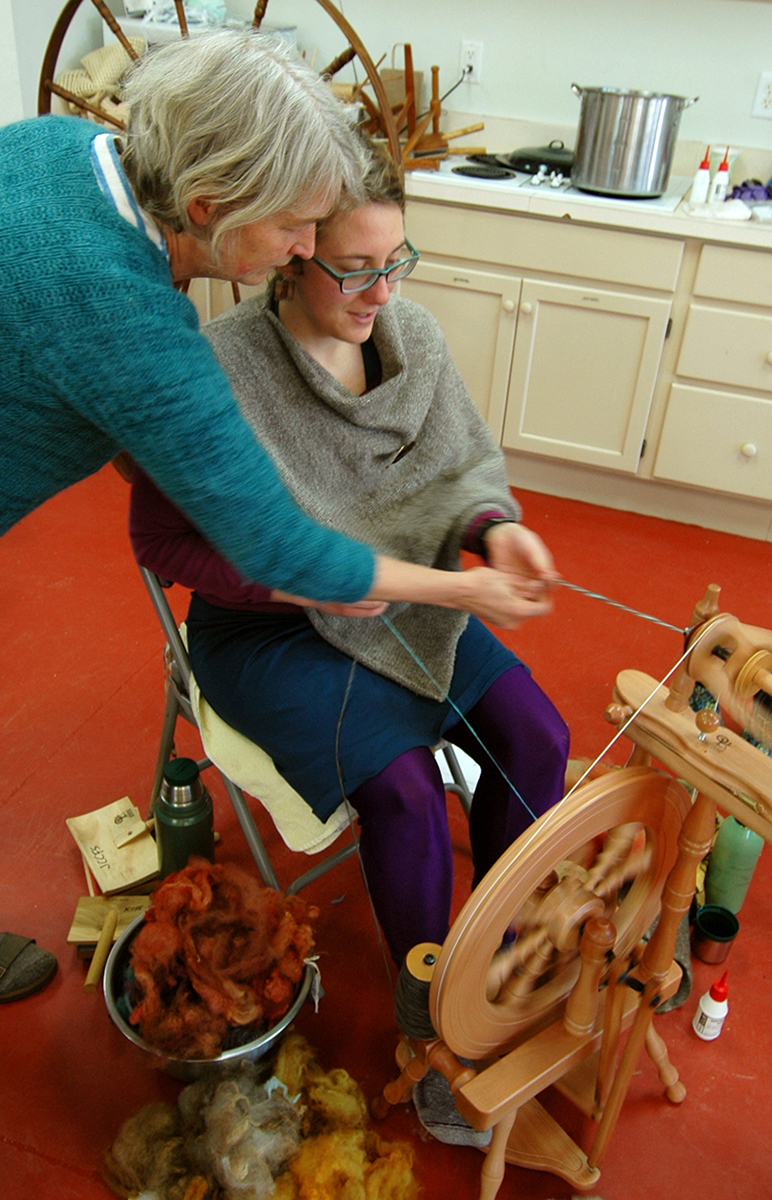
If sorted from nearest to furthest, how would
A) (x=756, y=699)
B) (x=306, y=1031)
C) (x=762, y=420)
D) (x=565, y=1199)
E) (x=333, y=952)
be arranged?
(x=756, y=699) < (x=565, y=1199) < (x=306, y=1031) < (x=333, y=952) < (x=762, y=420)

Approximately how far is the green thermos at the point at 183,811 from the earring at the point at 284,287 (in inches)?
28.4

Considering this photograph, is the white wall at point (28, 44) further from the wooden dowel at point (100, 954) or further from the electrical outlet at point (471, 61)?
the wooden dowel at point (100, 954)

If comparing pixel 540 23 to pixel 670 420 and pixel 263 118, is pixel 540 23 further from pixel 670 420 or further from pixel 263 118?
pixel 263 118

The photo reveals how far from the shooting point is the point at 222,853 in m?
1.86

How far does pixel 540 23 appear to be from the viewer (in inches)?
121

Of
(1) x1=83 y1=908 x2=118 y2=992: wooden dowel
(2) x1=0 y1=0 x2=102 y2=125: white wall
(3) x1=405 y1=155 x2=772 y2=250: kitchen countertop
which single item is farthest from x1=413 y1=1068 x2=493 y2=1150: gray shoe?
(2) x1=0 y1=0 x2=102 y2=125: white wall

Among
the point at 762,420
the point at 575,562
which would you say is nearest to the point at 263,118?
the point at 575,562

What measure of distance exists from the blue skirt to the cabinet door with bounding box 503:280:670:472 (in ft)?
5.50

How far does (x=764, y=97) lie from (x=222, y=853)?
2.65m

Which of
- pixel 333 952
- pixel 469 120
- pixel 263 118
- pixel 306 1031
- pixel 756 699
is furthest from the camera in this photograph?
pixel 469 120

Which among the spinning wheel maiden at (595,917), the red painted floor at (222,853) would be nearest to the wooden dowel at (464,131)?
the red painted floor at (222,853)

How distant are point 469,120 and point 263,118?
2639 millimetres

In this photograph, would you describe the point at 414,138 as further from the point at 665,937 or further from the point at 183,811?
the point at 665,937

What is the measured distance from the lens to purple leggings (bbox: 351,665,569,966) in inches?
51.3
